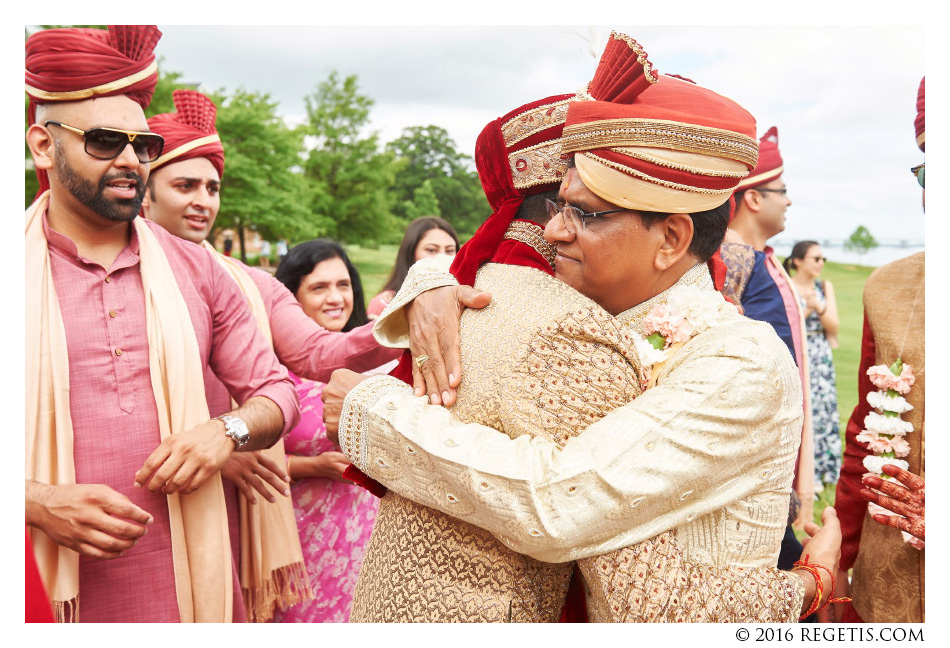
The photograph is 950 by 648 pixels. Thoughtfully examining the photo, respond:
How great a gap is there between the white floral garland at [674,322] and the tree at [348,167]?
19.5 m

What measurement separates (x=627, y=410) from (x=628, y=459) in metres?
0.11

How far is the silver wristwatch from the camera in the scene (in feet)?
8.39

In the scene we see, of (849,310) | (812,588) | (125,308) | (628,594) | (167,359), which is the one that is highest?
(125,308)

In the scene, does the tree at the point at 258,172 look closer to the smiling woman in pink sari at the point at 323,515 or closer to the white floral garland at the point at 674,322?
the smiling woman in pink sari at the point at 323,515

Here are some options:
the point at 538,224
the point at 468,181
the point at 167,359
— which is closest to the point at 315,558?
the point at 167,359

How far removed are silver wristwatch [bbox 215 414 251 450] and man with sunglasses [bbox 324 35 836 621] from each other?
0.82 m

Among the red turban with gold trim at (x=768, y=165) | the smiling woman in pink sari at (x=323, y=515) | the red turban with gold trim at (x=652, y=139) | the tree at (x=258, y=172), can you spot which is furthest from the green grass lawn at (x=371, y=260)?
the red turban with gold trim at (x=652, y=139)

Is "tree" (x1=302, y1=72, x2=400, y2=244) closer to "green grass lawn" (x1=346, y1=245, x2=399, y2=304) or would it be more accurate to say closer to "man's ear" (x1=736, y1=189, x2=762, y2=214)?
"green grass lawn" (x1=346, y1=245, x2=399, y2=304)

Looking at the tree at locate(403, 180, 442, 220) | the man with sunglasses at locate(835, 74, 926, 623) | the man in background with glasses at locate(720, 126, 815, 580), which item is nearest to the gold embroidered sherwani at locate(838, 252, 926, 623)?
the man with sunglasses at locate(835, 74, 926, 623)

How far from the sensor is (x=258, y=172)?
16.2m

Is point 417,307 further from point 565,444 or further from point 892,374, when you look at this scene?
point 892,374

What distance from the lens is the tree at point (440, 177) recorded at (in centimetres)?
1950

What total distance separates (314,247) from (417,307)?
2755 mm

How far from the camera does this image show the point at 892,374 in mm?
2617
